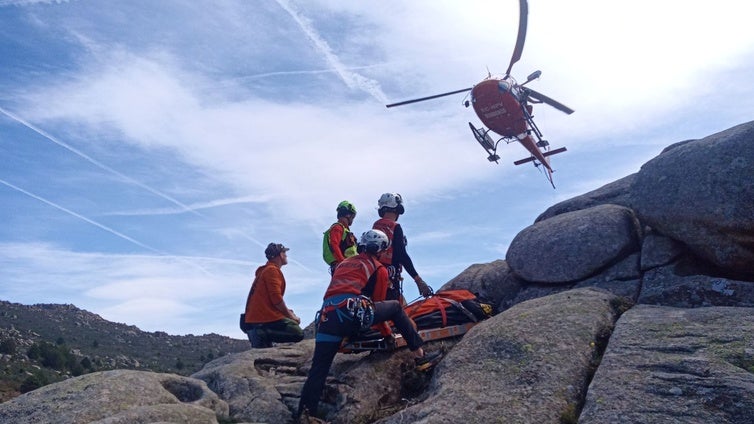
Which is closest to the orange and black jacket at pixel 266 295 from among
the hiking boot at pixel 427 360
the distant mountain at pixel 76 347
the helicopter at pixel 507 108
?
the hiking boot at pixel 427 360

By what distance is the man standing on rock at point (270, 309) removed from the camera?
1571 cm

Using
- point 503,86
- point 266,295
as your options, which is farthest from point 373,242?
point 503,86

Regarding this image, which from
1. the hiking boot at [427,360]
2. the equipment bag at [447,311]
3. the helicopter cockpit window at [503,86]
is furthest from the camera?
the helicopter cockpit window at [503,86]

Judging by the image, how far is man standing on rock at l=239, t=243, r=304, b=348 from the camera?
15711 millimetres

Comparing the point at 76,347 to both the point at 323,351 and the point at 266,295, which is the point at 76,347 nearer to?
the point at 266,295

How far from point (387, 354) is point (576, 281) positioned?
5.34 meters

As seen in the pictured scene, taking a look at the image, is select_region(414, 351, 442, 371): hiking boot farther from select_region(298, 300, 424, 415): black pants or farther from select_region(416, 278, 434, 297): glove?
Answer: select_region(416, 278, 434, 297): glove

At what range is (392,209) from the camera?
14852 millimetres

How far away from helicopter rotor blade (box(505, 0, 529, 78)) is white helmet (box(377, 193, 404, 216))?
17.9m

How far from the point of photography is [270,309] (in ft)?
52.2

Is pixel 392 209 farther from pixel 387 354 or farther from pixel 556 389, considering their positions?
pixel 556 389

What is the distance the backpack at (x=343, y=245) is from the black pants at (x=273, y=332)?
201 centimetres

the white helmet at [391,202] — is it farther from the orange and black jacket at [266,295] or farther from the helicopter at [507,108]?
the helicopter at [507,108]

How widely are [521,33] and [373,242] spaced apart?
22541 millimetres
